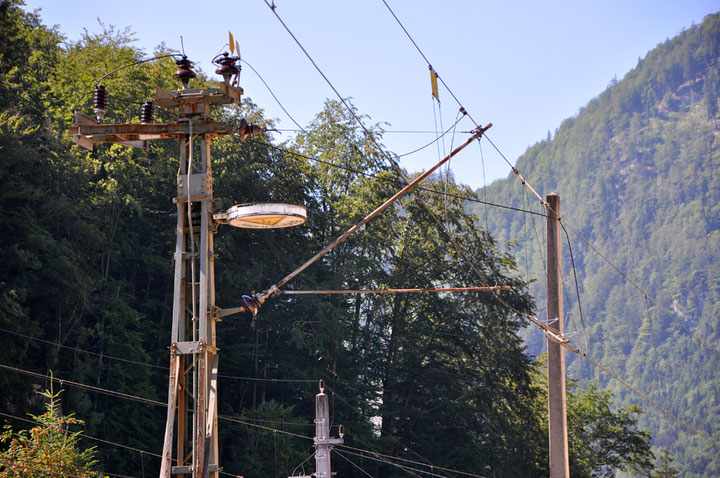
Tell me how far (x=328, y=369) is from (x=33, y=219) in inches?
568

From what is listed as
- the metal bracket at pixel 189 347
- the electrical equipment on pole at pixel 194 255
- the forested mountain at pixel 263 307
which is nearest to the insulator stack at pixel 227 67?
the electrical equipment on pole at pixel 194 255

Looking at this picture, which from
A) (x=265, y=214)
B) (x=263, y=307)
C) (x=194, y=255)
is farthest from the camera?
(x=263, y=307)

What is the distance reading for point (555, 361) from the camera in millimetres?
13805

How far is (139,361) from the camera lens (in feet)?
105

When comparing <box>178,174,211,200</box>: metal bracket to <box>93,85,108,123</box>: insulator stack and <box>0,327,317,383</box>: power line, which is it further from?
<box>0,327,317,383</box>: power line

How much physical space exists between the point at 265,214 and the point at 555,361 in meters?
5.56

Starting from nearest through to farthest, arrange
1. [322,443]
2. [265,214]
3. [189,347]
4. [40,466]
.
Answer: [189,347] < [265,214] < [40,466] < [322,443]

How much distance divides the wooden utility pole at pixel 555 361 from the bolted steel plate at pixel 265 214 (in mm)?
4710

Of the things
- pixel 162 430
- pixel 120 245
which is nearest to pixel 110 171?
pixel 120 245

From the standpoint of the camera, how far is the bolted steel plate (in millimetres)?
10750

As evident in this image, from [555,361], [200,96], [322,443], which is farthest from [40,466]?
[555,361]

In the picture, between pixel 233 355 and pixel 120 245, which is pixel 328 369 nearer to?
pixel 233 355

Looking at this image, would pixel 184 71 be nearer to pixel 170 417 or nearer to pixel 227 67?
pixel 227 67

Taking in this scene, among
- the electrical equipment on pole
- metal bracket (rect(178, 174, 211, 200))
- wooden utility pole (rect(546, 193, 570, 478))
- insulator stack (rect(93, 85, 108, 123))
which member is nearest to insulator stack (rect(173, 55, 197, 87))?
the electrical equipment on pole
